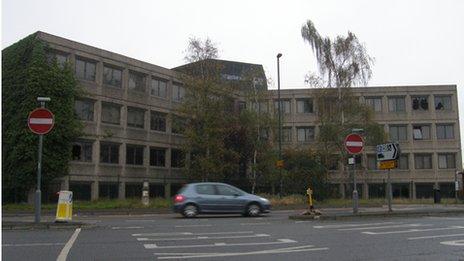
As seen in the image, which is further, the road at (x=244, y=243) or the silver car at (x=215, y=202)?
the silver car at (x=215, y=202)

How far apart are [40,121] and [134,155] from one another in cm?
3063

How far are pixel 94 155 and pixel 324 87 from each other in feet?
68.3

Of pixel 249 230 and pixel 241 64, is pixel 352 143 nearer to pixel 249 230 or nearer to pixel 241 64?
pixel 249 230

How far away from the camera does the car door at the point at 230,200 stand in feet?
72.9

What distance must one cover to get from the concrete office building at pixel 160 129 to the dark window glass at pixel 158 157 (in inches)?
3.6

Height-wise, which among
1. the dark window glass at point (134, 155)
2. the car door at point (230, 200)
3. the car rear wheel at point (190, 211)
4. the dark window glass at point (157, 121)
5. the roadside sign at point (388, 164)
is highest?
the dark window glass at point (157, 121)

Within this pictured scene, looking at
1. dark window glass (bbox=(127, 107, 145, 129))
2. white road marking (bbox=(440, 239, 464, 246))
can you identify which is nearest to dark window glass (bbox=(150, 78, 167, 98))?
dark window glass (bbox=(127, 107, 145, 129))

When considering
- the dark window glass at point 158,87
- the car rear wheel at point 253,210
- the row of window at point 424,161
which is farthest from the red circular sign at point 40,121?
the row of window at point 424,161

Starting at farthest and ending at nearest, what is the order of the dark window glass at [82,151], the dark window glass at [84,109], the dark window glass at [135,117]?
the dark window glass at [135,117], the dark window glass at [84,109], the dark window glass at [82,151]

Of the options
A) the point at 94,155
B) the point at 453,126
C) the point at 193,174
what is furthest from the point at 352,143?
the point at 453,126

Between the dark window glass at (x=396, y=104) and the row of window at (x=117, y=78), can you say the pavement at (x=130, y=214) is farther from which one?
the dark window glass at (x=396, y=104)

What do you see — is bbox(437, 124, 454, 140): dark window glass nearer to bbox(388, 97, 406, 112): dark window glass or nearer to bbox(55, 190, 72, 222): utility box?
bbox(388, 97, 406, 112): dark window glass

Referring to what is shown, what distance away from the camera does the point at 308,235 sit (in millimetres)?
13258

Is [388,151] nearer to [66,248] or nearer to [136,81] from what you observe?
[66,248]
